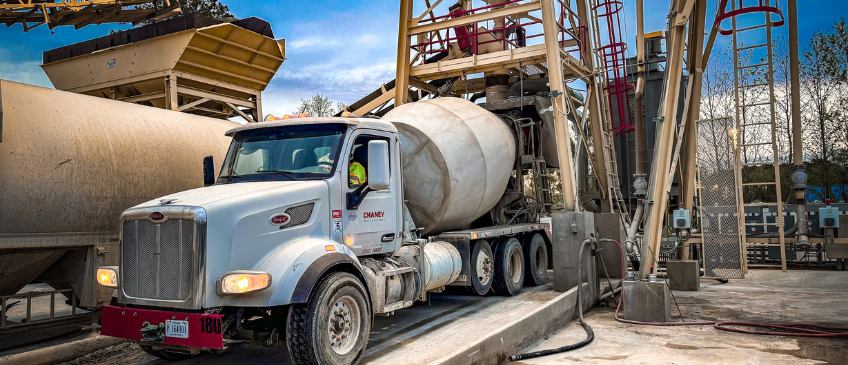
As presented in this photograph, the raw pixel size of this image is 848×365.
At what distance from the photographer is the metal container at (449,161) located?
934 centimetres

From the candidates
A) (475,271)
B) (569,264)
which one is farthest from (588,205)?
(475,271)

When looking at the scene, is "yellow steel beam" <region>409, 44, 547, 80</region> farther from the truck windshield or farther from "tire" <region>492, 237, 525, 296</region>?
the truck windshield

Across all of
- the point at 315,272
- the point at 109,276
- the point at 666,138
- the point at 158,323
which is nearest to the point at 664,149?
the point at 666,138

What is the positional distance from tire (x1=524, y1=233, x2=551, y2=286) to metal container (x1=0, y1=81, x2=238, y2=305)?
21.6 feet

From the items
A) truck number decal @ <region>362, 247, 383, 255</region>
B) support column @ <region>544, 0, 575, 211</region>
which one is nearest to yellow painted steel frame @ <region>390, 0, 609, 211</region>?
support column @ <region>544, 0, 575, 211</region>

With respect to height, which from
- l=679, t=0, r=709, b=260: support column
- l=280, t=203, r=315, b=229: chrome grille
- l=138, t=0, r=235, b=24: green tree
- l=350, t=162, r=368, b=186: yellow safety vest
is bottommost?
l=280, t=203, r=315, b=229: chrome grille

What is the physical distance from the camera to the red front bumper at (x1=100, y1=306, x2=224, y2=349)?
17.6 ft

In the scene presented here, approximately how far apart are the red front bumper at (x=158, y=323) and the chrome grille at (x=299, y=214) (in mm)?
1182

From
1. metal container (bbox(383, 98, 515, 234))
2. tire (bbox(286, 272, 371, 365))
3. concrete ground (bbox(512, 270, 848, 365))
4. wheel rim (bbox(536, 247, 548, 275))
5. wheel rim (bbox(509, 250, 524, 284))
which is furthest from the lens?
wheel rim (bbox(536, 247, 548, 275))

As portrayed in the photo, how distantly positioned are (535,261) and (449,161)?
4.01 m

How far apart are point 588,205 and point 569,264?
218 inches

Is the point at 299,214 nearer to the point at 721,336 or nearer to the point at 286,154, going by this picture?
the point at 286,154

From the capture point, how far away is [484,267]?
34.5ft

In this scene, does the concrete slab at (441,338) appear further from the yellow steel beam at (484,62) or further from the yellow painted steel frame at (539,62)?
the yellow steel beam at (484,62)
